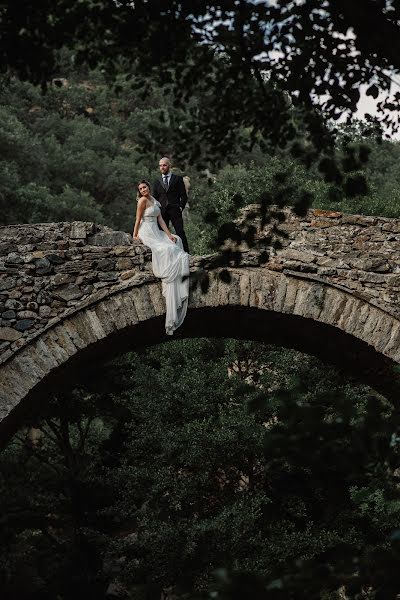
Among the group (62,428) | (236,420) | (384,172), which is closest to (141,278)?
(236,420)

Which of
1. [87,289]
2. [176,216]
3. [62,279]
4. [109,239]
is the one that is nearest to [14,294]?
[62,279]

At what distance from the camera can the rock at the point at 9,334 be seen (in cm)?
819

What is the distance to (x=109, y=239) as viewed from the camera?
862 centimetres

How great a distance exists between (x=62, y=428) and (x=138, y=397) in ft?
6.10

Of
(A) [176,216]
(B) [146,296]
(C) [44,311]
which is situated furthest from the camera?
(A) [176,216]

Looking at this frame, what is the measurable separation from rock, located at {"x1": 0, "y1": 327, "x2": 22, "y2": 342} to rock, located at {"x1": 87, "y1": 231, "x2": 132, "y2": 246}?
1106 millimetres

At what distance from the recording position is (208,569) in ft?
32.2

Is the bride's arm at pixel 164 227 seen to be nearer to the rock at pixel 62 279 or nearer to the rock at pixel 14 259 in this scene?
the rock at pixel 62 279

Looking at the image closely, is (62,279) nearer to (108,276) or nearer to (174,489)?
(108,276)

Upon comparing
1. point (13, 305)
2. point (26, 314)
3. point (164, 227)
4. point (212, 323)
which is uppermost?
point (164, 227)

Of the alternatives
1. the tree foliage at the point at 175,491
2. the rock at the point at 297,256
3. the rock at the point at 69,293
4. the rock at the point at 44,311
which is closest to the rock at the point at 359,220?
the rock at the point at 297,256

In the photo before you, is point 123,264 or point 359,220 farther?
point 359,220

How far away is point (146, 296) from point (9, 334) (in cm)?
129

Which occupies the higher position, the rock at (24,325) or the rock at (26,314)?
the rock at (26,314)
